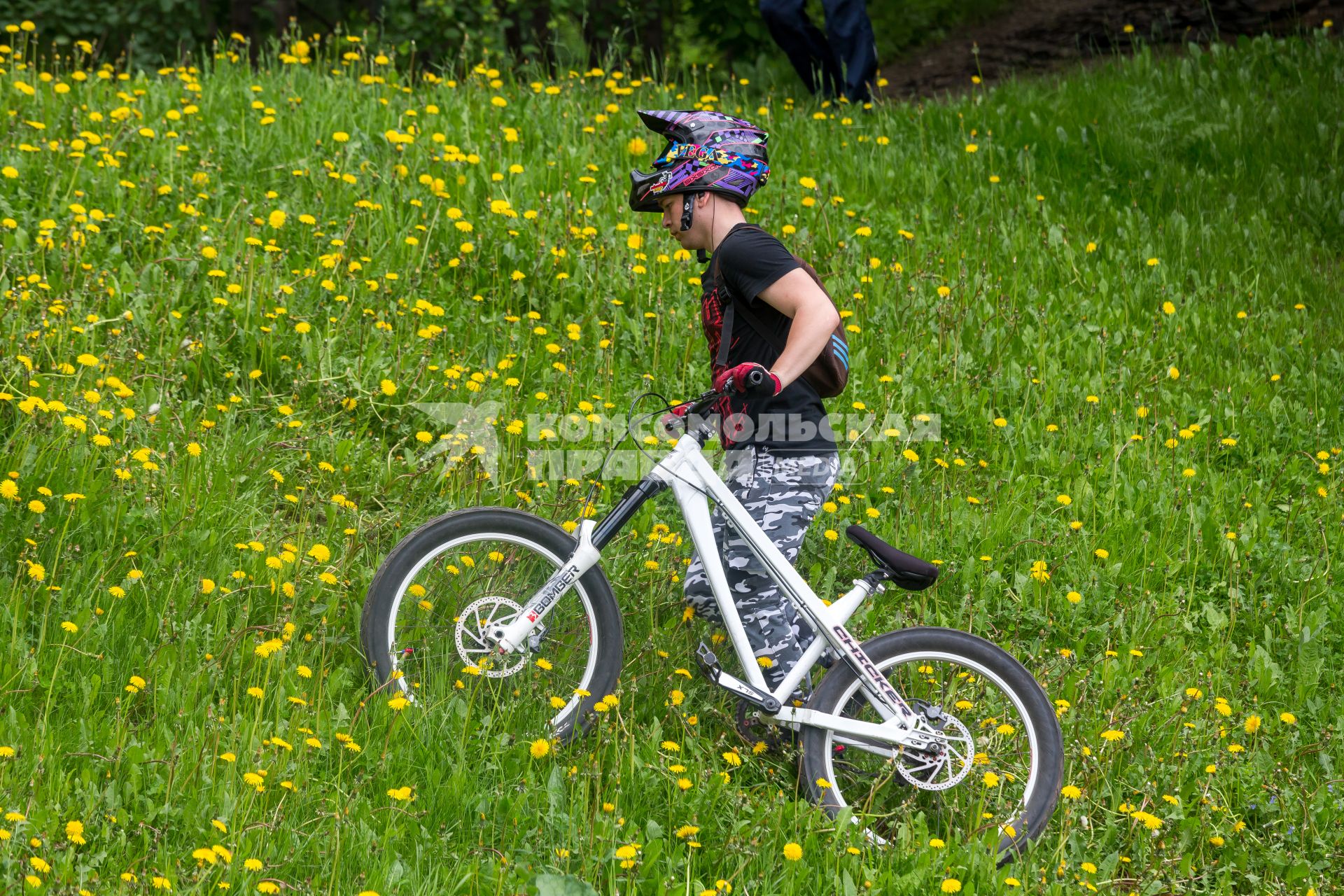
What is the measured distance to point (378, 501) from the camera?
4.74 metres

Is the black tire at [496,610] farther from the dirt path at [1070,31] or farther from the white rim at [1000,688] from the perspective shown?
the dirt path at [1070,31]

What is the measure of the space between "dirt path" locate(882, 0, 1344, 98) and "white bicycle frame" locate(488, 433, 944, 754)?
7186 millimetres

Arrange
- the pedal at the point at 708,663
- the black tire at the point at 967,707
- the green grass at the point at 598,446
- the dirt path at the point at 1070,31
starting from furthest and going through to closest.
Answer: the dirt path at the point at 1070,31 < the pedal at the point at 708,663 < the black tire at the point at 967,707 < the green grass at the point at 598,446

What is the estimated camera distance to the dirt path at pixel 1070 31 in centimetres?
1068

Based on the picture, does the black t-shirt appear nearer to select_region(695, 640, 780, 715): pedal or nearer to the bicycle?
the bicycle

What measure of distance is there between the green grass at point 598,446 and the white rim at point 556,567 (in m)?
0.13

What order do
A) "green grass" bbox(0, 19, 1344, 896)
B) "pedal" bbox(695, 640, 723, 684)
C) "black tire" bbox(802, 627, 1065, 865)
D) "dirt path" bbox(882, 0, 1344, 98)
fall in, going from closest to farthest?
"green grass" bbox(0, 19, 1344, 896) → "black tire" bbox(802, 627, 1065, 865) → "pedal" bbox(695, 640, 723, 684) → "dirt path" bbox(882, 0, 1344, 98)

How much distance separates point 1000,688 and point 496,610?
1510 millimetres

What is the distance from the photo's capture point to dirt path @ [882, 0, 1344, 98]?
1068cm

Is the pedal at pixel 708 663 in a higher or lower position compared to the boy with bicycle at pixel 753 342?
lower

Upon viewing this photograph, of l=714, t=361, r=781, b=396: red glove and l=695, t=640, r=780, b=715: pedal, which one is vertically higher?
l=714, t=361, r=781, b=396: red glove

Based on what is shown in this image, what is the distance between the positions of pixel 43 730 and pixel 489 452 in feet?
6.72

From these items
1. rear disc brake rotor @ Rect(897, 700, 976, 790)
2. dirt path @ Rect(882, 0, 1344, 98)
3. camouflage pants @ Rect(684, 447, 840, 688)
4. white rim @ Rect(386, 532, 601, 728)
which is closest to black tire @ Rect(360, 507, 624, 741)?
white rim @ Rect(386, 532, 601, 728)

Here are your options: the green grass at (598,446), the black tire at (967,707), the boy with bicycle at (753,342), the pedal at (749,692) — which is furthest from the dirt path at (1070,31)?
the pedal at (749,692)
